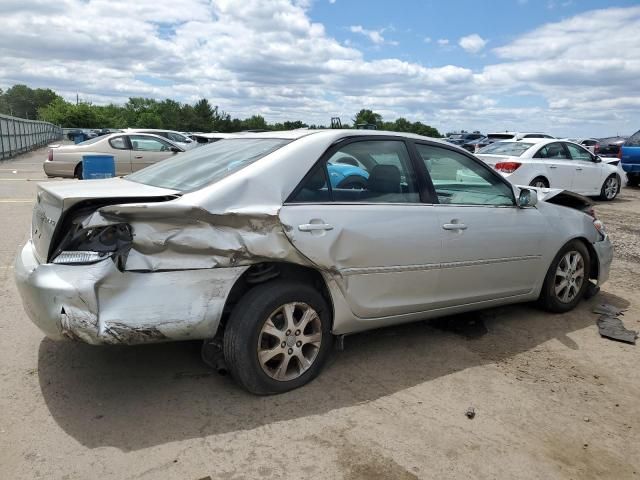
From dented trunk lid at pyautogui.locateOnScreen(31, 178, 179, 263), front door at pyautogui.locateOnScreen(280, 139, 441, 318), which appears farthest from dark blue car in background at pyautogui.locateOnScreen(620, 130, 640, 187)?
dented trunk lid at pyautogui.locateOnScreen(31, 178, 179, 263)

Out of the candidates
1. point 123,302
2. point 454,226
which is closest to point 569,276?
point 454,226

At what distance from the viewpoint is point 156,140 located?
15.4m

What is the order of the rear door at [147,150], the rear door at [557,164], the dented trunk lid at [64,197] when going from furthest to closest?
the rear door at [147,150], the rear door at [557,164], the dented trunk lid at [64,197]

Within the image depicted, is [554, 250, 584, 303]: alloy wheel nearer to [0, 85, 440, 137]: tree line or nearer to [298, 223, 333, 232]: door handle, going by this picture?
[298, 223, 333, 232]: door handle

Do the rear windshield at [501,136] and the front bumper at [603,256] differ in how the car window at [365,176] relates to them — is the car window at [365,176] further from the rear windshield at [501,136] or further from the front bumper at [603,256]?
the rear windshield at [501,136]

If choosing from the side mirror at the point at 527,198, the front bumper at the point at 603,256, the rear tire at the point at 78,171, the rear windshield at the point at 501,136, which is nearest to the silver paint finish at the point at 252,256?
the side mirror at the point at 527,198

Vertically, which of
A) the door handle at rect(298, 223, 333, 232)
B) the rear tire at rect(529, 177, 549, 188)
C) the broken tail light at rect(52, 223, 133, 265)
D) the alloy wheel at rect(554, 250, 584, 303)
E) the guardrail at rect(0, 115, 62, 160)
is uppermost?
the door handle at rect(298, 223, 333, 232)

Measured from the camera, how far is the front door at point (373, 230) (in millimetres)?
3338

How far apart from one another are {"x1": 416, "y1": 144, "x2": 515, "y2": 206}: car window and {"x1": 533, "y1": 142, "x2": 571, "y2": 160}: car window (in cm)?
806

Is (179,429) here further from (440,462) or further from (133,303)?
(440,462)

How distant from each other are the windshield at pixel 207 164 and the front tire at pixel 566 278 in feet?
9.35

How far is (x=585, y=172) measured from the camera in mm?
12891

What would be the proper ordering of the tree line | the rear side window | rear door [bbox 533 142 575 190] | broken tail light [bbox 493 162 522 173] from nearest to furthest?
1. broken tail light [bbox 493 162 522 173]
2. rear door [bbox 533 142 575 190]
3. the rear side window
4. the tree line

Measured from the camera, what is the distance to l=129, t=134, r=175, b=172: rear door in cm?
1506
